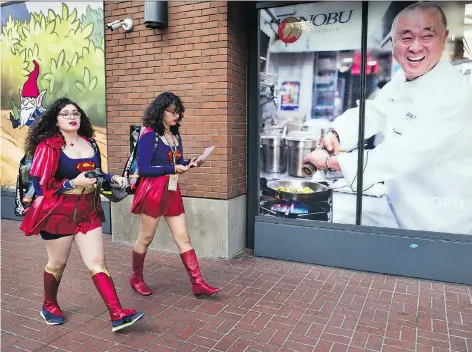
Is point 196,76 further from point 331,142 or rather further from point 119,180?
point 119,180

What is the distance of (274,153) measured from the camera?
5.30 meters

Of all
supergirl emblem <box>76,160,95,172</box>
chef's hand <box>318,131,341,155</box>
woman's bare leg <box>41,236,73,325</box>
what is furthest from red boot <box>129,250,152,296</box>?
chef's hand <box>318,131,341,155</box>

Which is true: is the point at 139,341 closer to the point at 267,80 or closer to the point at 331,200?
the point at 331,200

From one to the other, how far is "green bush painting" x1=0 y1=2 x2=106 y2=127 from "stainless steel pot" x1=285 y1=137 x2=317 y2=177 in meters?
3.00

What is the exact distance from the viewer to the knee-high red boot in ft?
11.6

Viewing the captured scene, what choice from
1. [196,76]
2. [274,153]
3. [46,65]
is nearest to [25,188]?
[196,76]

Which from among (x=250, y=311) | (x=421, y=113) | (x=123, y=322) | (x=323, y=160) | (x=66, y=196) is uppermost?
(x=421, y=113)

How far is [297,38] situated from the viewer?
5027 millimetres

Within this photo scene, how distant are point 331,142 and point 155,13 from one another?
2687mm

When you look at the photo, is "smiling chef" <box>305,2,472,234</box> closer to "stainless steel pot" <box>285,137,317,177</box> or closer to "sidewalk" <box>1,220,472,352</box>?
"stainless steel pot" <box>285,137,317,177</box>

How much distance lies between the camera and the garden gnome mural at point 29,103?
695 centimetres

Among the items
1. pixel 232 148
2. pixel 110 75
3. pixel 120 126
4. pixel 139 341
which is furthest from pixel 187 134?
pixel 139 341

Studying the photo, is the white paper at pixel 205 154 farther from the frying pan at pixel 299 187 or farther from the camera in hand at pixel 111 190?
the frying pan at pixel 299 187

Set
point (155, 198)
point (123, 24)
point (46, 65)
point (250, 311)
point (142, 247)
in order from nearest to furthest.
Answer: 1. point (250, 311)
2. point (155, 198)
3. point (142, 247)
4. point (123, 24)
5. point (46, 65)
